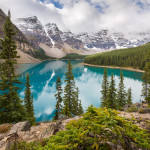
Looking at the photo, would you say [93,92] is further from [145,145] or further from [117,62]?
[117,62]

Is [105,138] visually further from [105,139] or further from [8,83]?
[8,83]

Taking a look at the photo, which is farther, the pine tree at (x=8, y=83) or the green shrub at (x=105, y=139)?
the pine tree at (x=8, y=83)

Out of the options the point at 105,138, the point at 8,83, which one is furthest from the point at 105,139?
the point at 8,83

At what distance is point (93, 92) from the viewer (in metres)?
44.6

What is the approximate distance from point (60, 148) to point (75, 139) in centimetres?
39

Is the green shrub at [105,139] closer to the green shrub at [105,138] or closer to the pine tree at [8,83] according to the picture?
the green shrub at [105,138]

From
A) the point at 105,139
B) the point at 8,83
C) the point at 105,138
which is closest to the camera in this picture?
the point at 105,139

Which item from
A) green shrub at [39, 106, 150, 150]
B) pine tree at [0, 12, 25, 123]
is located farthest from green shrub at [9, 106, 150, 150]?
pine tree at [0, 12, 25, 123]

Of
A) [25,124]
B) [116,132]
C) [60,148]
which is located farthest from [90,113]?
[25,124]

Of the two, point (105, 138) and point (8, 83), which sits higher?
point (8, 83)

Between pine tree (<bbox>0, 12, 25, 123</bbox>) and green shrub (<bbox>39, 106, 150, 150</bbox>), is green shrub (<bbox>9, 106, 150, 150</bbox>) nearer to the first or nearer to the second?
green shrub (<bbox>39, 106, 150, 150</bbox>)

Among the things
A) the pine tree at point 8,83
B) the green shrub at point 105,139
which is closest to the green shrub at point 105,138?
the green shrub at point 105,139

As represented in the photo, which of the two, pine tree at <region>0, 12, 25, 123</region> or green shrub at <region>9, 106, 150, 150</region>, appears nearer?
green shrub at <region>9, 106, 150, 150</region>

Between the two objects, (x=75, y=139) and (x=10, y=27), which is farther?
(x=10, y=27)
